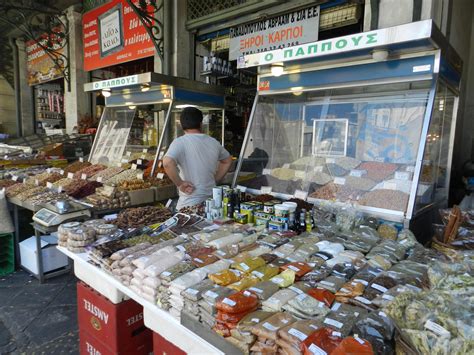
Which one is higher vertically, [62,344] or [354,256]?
[354,256]

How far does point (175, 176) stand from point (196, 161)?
27 cm

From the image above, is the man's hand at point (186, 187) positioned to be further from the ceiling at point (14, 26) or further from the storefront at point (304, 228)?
the ceiling at point (14, 26)

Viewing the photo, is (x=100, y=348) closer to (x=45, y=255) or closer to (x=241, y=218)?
(x=241, y=218)

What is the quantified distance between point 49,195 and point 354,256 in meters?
3.61

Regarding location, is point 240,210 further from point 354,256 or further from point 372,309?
point 372,309

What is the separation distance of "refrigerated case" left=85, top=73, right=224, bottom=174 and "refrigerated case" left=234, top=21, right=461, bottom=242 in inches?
59.5

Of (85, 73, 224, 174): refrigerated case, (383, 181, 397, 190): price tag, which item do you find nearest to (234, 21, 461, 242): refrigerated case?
(383, 181, 397, 190): price tag

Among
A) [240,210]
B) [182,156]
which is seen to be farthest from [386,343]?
[182,156]

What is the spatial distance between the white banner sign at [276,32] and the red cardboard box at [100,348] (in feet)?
13.5

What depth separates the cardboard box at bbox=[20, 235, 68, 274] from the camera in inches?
→ 151

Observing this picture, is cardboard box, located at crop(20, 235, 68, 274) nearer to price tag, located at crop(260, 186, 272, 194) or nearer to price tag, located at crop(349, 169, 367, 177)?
price tag, located at crop(260, 186, 272, 194)

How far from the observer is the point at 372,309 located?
1.35m

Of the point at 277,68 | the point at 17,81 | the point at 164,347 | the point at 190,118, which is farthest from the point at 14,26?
the point at 164,347

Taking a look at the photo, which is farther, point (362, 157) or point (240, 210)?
point (362, 157)
